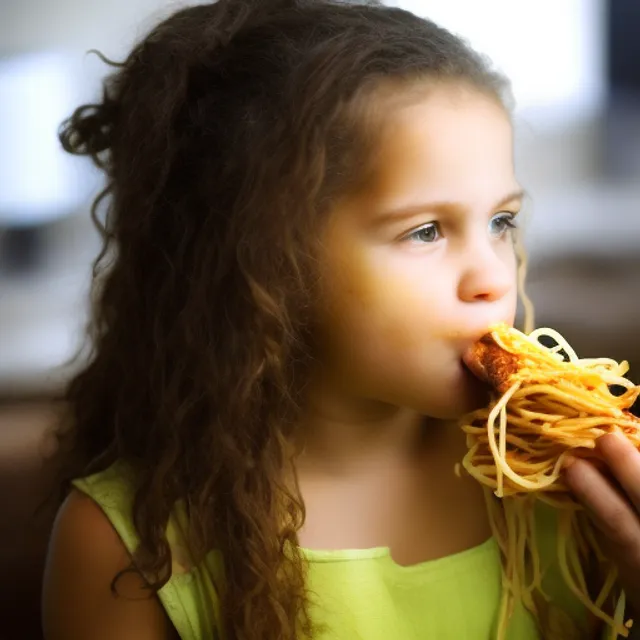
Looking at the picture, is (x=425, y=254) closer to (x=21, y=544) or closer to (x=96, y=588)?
(x=96, y=588)

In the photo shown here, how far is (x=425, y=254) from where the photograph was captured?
0.98 metres

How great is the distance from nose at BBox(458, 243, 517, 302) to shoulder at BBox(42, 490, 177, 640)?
1.59 ft

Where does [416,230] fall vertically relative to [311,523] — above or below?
above

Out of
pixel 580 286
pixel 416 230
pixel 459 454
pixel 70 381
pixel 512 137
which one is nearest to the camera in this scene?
pixel 416 230

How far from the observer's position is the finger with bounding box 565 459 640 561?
3.05 feet

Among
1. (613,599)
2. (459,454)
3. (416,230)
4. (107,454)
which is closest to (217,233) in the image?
(416,230)

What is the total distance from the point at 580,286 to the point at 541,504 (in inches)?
20.1

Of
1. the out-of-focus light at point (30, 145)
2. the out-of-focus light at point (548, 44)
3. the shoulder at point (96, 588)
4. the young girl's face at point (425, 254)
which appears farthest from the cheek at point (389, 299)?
the out-of-focus light at point (30, 145)

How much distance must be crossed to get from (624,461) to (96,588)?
598 mm

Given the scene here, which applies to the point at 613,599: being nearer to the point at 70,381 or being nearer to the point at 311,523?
the point at 311,523

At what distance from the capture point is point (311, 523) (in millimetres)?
1120

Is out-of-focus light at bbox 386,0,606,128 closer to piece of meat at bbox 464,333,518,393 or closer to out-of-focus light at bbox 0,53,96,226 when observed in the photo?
piece of meat at bbox 464,333,518,393

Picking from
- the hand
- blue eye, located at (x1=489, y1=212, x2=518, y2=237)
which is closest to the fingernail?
the hand

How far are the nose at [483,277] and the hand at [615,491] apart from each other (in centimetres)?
18
